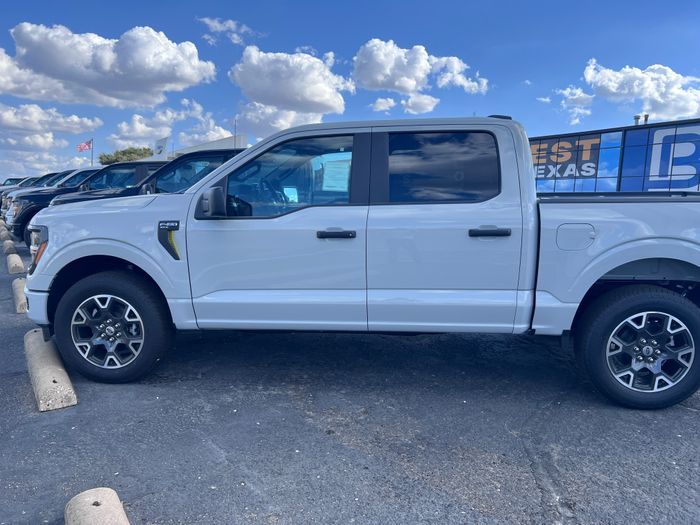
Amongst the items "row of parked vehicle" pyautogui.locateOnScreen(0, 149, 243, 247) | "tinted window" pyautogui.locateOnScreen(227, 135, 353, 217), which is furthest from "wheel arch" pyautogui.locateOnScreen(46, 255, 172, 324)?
"row of parked vehicle" pyautogui.locateOnScreen(0, 149, 243, 247)

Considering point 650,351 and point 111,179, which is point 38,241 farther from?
point 111,179

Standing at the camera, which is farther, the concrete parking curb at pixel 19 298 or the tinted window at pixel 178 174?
the tinted window at pixel 178 174

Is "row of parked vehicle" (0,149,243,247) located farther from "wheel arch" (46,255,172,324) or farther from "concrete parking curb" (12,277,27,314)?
"wheel arch" (46,255,172,324)

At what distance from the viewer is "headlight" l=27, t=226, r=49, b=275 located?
4242mm

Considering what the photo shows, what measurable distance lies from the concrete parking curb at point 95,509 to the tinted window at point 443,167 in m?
2.55

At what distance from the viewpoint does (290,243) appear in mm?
3924

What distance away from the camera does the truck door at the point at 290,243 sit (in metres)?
3.90

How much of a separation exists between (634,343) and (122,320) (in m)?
3.81

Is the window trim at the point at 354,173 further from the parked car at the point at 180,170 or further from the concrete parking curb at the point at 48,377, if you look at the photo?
the parked car at the point at 180,170

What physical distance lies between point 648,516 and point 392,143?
2.80m

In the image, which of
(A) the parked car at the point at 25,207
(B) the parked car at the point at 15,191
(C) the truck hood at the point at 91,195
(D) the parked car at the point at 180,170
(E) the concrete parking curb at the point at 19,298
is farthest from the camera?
(B) the parked car at the point at 15,191

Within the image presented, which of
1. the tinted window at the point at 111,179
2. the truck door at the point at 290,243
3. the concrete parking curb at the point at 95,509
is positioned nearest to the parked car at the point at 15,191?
the tinted window at the point at 111,179

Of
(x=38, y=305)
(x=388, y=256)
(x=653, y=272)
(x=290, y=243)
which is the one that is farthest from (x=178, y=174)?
(x=653, y=272)

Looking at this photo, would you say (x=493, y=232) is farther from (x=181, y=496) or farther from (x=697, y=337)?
(x=181, y=496)
